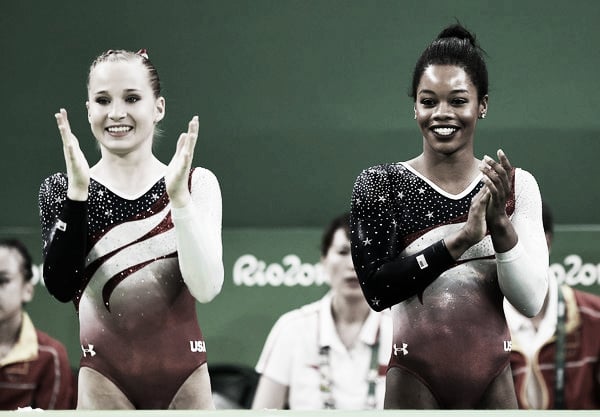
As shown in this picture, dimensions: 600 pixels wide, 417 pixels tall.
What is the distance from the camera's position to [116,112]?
2523 mm

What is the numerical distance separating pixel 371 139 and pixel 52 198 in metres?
A: 1.15

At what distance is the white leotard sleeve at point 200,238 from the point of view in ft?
7.96

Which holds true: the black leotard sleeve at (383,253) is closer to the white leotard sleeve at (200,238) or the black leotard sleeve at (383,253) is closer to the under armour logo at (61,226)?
the white leotard sleeve at (200,238)

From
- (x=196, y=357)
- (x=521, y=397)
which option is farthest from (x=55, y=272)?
(x=521, y=397)

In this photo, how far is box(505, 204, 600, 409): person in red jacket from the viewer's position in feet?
10.8

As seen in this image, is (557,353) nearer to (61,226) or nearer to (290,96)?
(290,96)

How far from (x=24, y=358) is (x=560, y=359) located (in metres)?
1.62

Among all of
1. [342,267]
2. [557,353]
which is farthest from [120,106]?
[557,353]

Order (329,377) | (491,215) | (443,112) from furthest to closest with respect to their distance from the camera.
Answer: (329,377) < (443,112) < (491,215)

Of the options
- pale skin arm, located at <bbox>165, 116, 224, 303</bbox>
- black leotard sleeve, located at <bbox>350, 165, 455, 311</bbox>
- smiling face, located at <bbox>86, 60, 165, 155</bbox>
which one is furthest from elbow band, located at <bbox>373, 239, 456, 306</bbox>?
smiling face, located at <bbox>86, 60, 165, 155</bbox>

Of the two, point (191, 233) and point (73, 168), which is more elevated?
point (73, 168)

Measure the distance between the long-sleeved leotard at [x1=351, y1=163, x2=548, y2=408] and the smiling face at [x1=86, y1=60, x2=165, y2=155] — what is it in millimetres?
548

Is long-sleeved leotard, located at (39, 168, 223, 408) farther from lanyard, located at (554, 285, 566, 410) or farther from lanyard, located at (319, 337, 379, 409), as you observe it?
lanyard, located at (554, 285, 566, 410)

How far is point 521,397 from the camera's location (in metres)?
3.25
